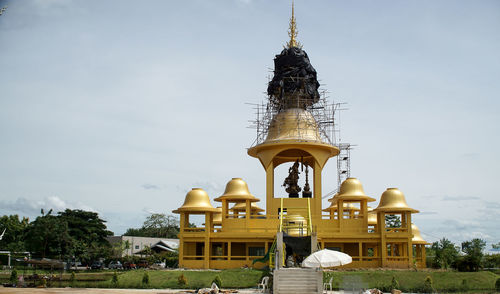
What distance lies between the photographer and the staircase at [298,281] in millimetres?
23062

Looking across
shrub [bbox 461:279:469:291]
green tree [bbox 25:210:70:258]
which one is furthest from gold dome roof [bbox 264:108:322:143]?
green tree [bbox 25:210:70:258]

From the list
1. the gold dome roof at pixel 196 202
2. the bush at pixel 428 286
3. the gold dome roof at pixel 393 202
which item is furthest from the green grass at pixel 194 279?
the gold dome roof at pixel 393 202

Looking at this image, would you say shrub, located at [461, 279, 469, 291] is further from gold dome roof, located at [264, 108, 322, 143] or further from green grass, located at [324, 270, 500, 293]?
gold dome roof, located at [264, 108, 322, 143]

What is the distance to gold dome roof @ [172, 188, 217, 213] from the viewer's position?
3406 centimetres

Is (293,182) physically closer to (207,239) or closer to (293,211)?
(293,211)


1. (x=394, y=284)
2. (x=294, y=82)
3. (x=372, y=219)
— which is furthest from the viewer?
(x=294, y=82)

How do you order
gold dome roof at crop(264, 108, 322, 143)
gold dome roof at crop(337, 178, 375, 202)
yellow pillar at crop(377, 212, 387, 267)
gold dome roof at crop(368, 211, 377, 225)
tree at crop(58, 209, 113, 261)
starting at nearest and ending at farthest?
yellow pillar at crop(377, 212, 387, 267), gold dome roof at crop(337, 178, 375, 202), gold dome roof at crop(264, 108, 322, 143), gold dome roof at crop(368, 211, 377, 225), tree at crop(58, 209, 113, 261)

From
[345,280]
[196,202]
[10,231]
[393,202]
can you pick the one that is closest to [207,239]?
[196,202]

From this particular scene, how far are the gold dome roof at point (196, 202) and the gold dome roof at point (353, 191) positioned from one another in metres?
8.43

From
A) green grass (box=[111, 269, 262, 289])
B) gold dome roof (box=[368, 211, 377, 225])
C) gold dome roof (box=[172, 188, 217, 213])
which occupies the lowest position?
green grass (box=[111, 269, 262, 289])

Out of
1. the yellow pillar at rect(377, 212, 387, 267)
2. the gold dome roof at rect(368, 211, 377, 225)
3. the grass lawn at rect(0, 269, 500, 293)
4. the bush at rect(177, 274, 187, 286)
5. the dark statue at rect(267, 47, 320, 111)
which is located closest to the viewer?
the grass lawn at rect(0, 269, 500, 293)

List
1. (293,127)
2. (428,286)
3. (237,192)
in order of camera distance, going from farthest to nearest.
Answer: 1. (293,127)
2. (237,192)
3. (428,286)

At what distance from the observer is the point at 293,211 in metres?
35.1

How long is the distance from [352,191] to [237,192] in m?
7.44
